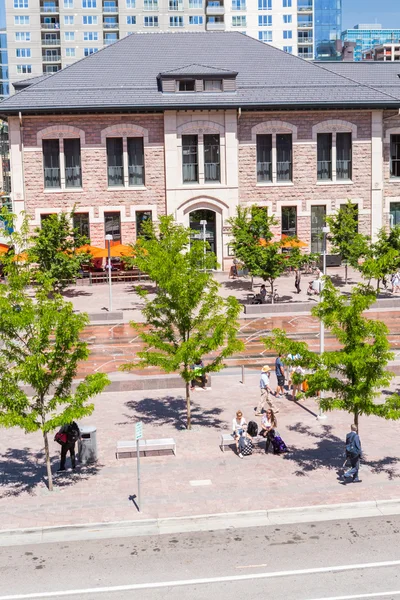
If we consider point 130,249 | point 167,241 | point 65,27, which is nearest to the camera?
point 167,241

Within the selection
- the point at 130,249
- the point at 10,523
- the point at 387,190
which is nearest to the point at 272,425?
the point at 10,523

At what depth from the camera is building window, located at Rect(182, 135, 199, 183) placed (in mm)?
49219

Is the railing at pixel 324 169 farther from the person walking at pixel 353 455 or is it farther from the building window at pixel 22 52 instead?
the building window at pixel 22 52

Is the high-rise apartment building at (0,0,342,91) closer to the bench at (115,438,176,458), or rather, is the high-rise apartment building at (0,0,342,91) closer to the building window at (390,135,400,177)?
the building window at (390,135,400,177)

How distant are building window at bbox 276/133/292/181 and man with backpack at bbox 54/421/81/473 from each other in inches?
1337

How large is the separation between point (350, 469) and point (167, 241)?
10.9 m

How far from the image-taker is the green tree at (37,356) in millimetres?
16859

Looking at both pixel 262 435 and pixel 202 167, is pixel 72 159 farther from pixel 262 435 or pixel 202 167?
pixel 262 435

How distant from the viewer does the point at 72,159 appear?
1911 inches

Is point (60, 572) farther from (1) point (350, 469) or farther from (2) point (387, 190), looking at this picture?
(2) point (387, 190)

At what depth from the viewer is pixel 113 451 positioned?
2042cm

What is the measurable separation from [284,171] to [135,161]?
9.30 m

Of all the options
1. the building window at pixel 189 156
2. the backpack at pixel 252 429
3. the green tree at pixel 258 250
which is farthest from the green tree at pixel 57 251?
the backpack at pixel 252 429

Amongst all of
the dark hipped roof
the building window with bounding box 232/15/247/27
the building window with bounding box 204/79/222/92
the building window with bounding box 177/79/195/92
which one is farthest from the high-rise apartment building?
the building window with bounding box 177/79/195/92
